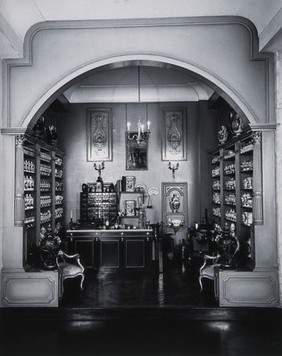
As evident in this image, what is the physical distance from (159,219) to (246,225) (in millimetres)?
3328

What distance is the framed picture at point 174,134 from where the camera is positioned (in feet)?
34.2

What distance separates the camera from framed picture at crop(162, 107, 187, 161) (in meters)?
10.4

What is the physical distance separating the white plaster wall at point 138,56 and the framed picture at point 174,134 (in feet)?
14.3

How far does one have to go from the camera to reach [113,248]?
852 centimetres

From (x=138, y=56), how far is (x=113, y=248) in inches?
166

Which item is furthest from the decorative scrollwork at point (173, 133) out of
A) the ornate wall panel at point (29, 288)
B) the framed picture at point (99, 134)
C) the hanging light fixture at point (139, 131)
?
the ornate wall panel at point (29, 288)

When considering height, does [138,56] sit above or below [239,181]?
above

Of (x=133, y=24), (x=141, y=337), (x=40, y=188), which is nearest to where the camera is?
(x=141, y=337)

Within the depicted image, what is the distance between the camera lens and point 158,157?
1045 cm

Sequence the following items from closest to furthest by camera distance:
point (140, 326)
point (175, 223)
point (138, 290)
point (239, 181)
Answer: point (140, 326), point (138, 290), point (239, 181), point (175, 223)

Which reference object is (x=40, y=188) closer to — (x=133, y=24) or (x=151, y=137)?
(x=151, y=137)

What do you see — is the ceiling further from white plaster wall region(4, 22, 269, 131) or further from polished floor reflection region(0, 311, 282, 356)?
polished floor reflection region(0, 311, 282, 356)

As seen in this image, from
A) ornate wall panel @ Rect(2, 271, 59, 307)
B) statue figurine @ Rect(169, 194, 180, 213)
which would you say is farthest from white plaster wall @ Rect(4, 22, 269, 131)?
statue figurine @ Rect(169, 194, 180, 213)

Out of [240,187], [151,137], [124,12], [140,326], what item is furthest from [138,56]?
[151,137]
